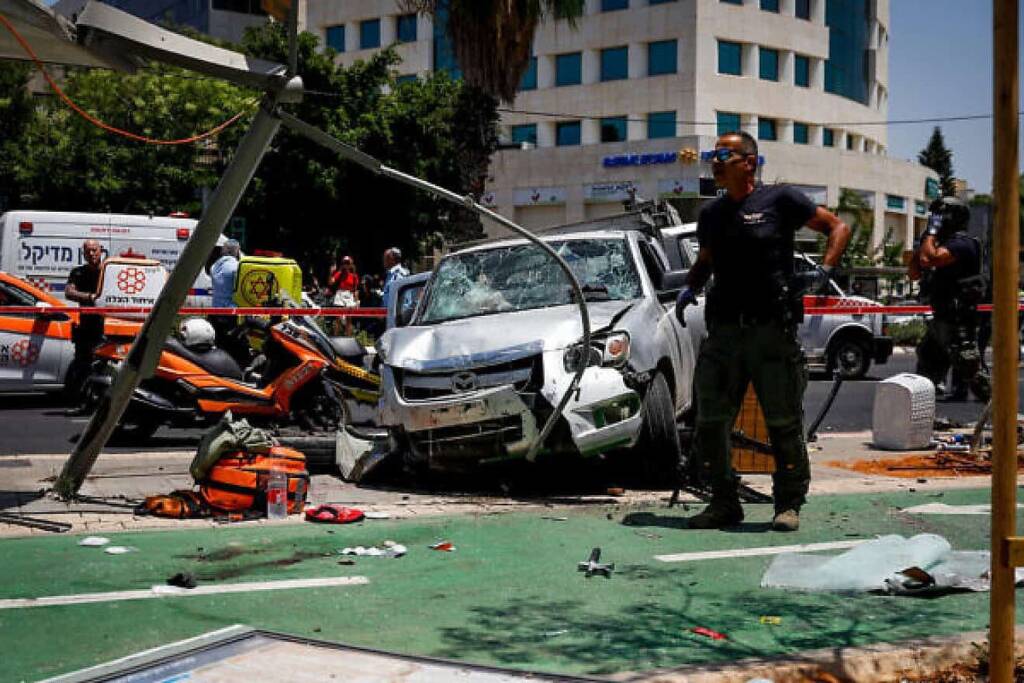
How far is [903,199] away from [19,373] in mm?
51025

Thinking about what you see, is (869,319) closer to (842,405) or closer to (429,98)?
(842,405)

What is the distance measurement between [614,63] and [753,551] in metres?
48.0

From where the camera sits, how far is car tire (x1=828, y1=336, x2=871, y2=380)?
19.8m

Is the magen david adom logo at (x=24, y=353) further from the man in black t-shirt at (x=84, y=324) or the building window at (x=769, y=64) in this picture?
the building window at (x=769, y=64)

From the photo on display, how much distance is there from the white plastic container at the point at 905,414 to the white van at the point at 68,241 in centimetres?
1073

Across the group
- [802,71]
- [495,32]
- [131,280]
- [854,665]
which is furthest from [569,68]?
[854,665]

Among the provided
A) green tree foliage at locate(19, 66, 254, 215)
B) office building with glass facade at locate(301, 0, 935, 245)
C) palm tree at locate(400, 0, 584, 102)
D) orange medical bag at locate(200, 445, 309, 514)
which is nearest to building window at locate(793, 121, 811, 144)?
office building with glass facade at locate(301, 0, 935, 245)

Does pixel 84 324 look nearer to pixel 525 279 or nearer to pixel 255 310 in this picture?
pixel 255 310

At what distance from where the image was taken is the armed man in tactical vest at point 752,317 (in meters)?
6.52

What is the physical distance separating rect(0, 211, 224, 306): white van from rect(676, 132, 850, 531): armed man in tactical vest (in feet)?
41.2

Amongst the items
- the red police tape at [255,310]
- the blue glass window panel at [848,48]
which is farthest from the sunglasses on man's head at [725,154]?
the blue glass window panel at [848,48]

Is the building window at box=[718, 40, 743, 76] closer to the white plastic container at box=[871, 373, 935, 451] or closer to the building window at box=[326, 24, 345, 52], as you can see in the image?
the building window at box=[326, 24, 345, 52]

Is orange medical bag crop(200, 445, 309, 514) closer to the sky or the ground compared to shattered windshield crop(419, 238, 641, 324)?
closer to the ground

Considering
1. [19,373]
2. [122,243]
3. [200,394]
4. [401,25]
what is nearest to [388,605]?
[200,394]
